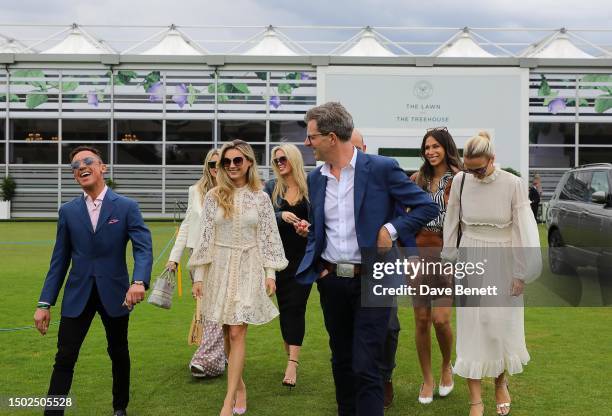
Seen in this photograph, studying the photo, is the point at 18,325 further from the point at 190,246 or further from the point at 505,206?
the point at 505,206

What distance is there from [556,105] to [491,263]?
28846 mm

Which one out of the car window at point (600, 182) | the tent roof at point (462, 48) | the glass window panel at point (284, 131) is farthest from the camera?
the glass window panel at point (284, 131)

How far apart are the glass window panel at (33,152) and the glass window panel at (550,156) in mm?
20763

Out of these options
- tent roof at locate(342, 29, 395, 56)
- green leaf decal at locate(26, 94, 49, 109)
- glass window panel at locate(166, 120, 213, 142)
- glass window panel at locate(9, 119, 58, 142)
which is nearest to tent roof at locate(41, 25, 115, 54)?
green leaf decal at locate(26, 94, 49, 109)

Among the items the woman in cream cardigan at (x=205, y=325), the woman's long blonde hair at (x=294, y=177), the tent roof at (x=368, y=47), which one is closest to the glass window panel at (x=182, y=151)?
the tent roof at (x=368, y=47)

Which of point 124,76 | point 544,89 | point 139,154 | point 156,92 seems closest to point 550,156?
point 544,89

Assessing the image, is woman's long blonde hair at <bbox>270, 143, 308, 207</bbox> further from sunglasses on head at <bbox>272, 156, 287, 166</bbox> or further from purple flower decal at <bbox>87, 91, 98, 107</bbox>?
purple flower decal at <bbox>87, 91, 98, 107</bbox>

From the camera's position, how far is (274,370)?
6.58 meters

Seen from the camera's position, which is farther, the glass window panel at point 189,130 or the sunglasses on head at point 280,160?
the glass window panel at point 189,130

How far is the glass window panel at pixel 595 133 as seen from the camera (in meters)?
32.4

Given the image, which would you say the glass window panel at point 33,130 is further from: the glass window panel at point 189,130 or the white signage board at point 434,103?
the white signage board at point 434,103

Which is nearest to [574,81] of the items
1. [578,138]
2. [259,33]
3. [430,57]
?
[578,138]

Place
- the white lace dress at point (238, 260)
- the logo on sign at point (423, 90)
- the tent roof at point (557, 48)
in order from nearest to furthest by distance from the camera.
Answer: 1. the white lace dress at point (238, 260)
2. the logo on sign at point (423, 90)
3. the tent roof at point (557, 48)

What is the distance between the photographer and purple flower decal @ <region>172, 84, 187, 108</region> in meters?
31.7
